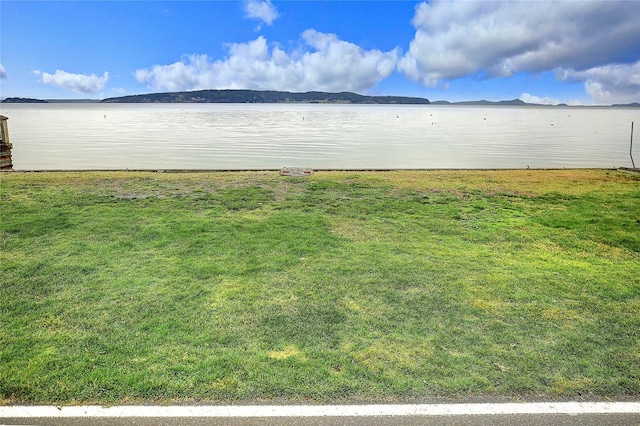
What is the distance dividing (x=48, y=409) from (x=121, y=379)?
477 millimetres

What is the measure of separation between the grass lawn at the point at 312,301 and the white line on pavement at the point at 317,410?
0.34ft

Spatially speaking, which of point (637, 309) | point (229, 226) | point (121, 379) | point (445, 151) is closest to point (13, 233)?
point (229, 226)

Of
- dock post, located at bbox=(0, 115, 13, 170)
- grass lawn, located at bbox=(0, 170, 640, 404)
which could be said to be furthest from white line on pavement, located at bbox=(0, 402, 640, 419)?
dock post, located at bbox=(0, 115, 13, 170)

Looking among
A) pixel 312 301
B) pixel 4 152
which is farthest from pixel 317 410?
pixel 4 152

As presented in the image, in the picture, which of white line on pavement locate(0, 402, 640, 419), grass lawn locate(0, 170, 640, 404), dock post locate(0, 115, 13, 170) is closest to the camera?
white line on pavement locate(0, 402, 640, 419)

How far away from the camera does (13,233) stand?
272 inches

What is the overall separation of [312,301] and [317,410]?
5.49ft

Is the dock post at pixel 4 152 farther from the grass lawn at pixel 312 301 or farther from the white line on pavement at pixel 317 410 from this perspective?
the white line on pavement at pixel 317 410

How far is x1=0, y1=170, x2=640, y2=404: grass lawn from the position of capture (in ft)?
10.9

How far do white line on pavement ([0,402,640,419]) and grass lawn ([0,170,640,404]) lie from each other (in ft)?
0.34

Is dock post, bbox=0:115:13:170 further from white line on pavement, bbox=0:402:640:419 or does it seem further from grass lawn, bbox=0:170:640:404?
white line on pavement, bbox=0:402:640:419

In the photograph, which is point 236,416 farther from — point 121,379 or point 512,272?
point 512,272

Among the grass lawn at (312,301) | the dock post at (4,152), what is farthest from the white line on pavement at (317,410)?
the dock post at (4,152)

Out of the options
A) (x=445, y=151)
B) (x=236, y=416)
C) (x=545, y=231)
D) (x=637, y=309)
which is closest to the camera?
(x=236, y=416)
